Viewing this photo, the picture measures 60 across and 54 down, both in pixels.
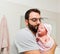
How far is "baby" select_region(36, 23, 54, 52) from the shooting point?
5.78ft

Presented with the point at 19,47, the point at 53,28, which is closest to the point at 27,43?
the point at 19,47

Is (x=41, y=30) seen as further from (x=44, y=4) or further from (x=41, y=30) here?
(x=44, y=4)

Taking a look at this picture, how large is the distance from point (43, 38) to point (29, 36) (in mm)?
194

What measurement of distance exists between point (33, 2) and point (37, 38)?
503 millimetres

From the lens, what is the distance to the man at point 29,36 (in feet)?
5.57

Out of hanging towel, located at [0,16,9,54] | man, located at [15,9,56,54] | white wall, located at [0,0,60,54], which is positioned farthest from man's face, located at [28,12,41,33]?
hanging towel, located at [0,16,9,54]

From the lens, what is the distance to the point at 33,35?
1743mm

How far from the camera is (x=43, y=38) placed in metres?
1.79

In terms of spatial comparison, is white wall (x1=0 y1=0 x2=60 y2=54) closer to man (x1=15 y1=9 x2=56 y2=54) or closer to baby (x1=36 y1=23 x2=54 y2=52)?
man (x1=15 y1=9 x2=56 y2=54)

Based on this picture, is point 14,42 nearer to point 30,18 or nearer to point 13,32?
point 13,32

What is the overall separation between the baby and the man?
0.05 metres

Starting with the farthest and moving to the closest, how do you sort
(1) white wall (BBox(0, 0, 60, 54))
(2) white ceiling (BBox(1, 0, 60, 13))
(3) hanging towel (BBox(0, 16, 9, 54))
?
(2) white ceiling (BBox(1, 0, 60, 13)) < (1) white wall (BBox(0, 0, 60, 54)) < (3) hanging towel (BBox(0, 16, 9, 54))

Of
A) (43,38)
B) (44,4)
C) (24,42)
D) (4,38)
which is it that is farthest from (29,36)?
(44,4)

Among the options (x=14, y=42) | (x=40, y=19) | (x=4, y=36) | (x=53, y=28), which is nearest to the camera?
(x=4, y=36)
